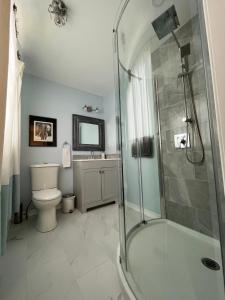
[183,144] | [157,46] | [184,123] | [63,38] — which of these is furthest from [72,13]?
[183,144]

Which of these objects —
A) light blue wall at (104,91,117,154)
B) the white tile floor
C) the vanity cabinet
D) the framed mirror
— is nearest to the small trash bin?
the vanity cabinet

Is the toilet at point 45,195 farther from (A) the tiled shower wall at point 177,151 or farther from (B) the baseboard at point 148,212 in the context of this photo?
(A) the tiled shower wall at point 177,151

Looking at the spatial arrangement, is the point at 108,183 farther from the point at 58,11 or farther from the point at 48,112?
the point at 58,11

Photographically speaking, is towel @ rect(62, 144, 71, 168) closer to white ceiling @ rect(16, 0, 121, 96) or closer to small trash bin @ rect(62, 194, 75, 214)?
small trash bin @ rect(62, 194, 75, 214)

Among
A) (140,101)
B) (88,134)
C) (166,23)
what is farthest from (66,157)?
(166,23)

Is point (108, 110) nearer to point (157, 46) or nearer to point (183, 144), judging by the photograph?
point (157, 46)

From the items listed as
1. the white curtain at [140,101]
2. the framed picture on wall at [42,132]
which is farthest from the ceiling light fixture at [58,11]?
the framed picture on wall at [42,132]

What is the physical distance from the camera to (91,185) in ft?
7.04

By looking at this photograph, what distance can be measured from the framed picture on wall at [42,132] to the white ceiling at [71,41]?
724 millimetres

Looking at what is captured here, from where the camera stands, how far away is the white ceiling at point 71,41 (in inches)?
49.9

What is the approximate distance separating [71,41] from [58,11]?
1.17ft

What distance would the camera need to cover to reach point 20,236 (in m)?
1.47

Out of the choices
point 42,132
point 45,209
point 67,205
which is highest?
point 42,132

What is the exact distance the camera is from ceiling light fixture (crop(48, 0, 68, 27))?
120 cm
